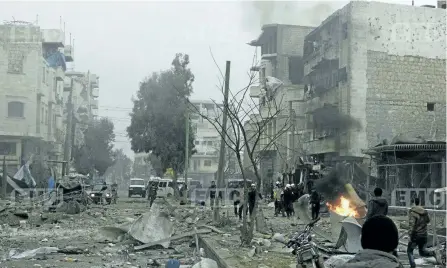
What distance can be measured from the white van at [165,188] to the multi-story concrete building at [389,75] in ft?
39.5

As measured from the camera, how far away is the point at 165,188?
41.8m

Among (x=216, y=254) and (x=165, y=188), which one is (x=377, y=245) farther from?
(x=165, y=188)

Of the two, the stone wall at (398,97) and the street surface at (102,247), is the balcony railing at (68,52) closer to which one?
the stone wall at (398,97)

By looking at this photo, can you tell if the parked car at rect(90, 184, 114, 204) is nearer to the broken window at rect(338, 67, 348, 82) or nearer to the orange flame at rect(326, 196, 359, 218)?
the broken window at rect(338, 67, 348, 82)

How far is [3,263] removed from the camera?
36.6ft

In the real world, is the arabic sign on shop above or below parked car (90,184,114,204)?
above

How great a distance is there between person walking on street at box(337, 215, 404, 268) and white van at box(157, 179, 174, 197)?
36323 mm

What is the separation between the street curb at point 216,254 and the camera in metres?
10.1

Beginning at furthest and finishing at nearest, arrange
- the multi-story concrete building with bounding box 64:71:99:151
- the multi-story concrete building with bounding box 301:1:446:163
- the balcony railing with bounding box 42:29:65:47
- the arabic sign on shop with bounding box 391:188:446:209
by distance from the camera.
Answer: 1. the multi-story concrete building with bounding box 64:71:99:151
2. the balcony railing with bounding box 42:29:65:47
3. the multi-story concrete building with bounding box 301:1:446:163
4. the arabic sign on shop with bounding box 391:188:446:209

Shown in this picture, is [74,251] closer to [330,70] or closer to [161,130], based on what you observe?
[330,70]

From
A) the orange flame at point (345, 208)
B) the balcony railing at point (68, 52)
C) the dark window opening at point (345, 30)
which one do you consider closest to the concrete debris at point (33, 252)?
the orange flame at point (345, 208)

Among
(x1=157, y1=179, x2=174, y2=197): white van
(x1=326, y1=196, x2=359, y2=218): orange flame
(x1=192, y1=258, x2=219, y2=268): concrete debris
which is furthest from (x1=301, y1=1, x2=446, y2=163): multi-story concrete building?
(x1=192, y1=258, x2=219, y2=268): concrete debris

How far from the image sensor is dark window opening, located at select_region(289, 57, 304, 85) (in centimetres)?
5054

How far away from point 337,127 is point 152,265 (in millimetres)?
26239
